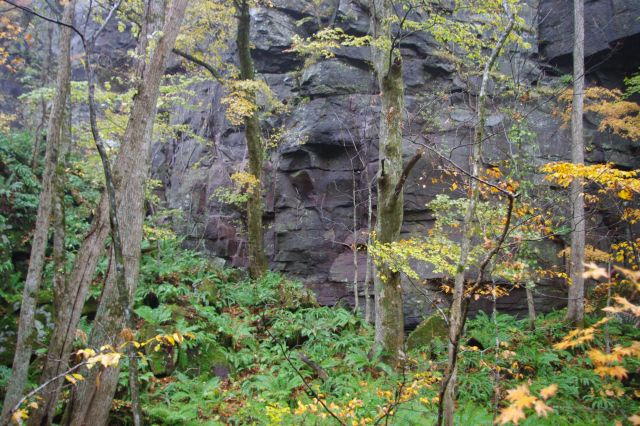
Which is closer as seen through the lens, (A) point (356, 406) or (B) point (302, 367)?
(A) point (356, 406)

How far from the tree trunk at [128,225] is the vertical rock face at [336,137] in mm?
10874

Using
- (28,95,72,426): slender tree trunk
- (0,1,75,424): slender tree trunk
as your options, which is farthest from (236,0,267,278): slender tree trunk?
(28,95,72,426): slender tree trunk

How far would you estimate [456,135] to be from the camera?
15.7 metres

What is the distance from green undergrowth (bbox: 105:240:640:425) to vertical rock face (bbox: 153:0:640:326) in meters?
4.98

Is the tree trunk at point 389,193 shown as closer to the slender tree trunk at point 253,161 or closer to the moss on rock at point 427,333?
the moss on rock at point 427,333

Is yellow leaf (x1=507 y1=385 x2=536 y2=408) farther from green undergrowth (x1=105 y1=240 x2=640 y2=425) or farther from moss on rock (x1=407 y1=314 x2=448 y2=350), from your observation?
moss on rock (x1=407 y1=314 x2=448 y2=350)

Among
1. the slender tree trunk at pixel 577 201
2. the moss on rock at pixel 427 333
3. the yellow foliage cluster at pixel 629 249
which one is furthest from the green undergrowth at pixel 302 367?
the yellow foliage cluster at pixel 629 249

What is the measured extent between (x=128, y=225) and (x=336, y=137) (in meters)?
12.5

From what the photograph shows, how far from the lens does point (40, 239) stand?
5633 millimetres

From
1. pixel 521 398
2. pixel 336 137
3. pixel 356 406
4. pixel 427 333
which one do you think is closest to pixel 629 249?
pixel 427 333

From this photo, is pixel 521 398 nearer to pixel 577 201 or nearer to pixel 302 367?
pixel 302 367

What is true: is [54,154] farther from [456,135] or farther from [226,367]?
[456,135]

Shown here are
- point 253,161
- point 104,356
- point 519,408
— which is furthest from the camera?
point 253,161

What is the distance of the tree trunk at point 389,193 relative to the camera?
8.02 m
